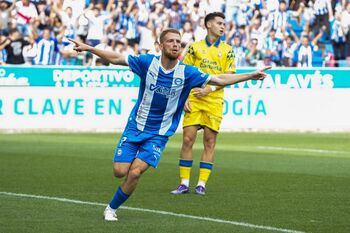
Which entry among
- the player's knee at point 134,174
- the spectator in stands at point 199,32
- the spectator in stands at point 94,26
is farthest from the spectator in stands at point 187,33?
the player's knee at point 134,174

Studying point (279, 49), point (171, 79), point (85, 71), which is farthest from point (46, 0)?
point (171, 79)

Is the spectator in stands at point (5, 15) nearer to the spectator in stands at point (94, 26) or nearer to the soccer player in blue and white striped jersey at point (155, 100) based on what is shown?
the spectator in stands at point (94, 26)

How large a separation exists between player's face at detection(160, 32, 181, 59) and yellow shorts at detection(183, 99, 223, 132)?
287 centimetres

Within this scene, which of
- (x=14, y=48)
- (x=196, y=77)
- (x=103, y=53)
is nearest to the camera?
(x=103, y=53)

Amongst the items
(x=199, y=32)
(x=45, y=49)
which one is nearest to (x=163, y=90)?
(x=45, y=49)

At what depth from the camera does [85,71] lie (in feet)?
88.5

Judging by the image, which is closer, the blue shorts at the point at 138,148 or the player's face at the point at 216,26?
the blue shorts at the point at 138,148

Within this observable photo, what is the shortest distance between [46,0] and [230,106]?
698 cm

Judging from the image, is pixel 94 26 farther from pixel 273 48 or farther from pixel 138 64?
pixel 138 64

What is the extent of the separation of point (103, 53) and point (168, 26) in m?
22.1

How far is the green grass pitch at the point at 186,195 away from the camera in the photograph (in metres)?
10.8

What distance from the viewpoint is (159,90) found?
11.3 metres

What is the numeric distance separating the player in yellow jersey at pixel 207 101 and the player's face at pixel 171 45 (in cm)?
263

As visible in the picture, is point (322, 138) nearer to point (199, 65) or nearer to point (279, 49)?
point (279, 49)
